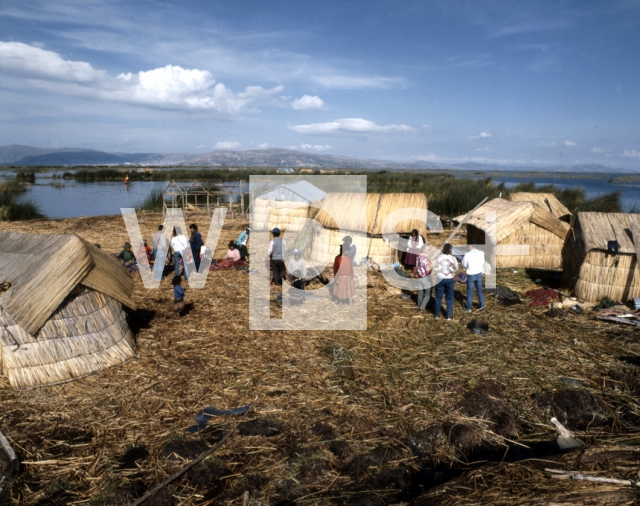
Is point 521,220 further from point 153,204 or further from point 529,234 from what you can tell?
point 153,204

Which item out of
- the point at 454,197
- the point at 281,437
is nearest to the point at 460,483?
the point at 281,437

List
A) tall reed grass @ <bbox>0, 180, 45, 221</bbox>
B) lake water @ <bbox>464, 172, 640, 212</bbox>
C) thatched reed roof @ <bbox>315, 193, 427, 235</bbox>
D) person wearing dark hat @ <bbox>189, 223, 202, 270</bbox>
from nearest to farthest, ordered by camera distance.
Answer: person wearing dark hat @ <bbox>189, 223, 202, 270</bbox>
thatched reed roof @ <bbox>315, 193, 427, 235</bbox>
tall reed grass @ <bbox>0, 180, 45, 221</bbox>
lake water @ <bbox>464, 172, 640, 212</bbox>

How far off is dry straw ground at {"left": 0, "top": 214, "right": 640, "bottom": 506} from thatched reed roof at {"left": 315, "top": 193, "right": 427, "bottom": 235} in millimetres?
4333

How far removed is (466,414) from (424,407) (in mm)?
473

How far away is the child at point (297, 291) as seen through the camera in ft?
29.2

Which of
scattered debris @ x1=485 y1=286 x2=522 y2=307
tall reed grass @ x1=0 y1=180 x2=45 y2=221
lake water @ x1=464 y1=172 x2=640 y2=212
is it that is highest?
lake water @ x1=464 y1=172 x2=640 y2=212

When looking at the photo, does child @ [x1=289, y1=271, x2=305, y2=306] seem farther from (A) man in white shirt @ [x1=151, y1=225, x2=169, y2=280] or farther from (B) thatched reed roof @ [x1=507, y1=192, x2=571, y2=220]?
(B) thatched reed roof @ [x1=507, y1=192, x2=571, y2=220]

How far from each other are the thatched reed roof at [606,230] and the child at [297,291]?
19.4 ft

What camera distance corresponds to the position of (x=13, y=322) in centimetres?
496

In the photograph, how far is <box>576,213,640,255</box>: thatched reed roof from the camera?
8548 mm

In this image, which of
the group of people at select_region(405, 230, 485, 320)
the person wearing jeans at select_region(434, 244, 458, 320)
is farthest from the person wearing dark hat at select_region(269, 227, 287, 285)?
the person wearing jeans at select_region(434, 244, 458, 320)

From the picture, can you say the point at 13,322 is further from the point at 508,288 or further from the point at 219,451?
the point at 508,288

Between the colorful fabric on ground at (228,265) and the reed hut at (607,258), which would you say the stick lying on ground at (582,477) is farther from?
the colorful fabric on ground at (228,265)

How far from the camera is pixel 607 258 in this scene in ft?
28.4
